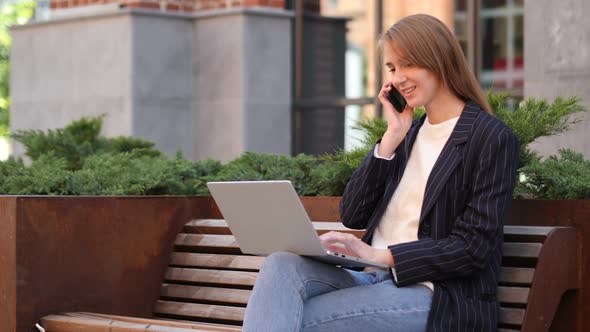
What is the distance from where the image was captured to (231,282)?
5.13 metres

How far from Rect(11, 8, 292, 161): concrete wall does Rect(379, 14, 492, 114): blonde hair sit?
6.56 meters

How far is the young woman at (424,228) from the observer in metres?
3.79

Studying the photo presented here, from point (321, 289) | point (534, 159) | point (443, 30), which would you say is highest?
point (443, 30)

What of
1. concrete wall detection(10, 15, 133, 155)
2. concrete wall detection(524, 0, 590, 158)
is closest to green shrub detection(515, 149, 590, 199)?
concrete wall detection(524, 0, 590, 158)

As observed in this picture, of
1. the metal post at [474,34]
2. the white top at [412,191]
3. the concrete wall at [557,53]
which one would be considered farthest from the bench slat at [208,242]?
the metal post at [474,34]

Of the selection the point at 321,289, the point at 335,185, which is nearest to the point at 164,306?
the point at 335,185

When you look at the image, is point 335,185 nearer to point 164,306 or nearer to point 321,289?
point 164,306

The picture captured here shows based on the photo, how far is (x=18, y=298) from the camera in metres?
4.98

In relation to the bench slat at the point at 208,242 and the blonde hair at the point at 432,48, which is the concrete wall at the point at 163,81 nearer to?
the bench slat at the point at 208,242

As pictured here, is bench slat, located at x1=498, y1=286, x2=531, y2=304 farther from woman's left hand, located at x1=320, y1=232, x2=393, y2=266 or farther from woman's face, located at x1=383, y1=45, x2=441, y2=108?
woman's face, located at x1=383, y1=45, x2=441, y2=108

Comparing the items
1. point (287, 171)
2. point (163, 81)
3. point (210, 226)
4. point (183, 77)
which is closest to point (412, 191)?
point (210, 226)

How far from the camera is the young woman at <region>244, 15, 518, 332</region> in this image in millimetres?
3795

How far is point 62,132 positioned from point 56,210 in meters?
2.40

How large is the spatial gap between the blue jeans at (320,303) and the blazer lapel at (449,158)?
0.31 m
